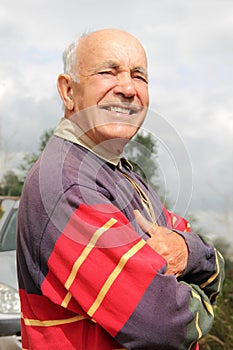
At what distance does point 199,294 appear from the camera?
219cm

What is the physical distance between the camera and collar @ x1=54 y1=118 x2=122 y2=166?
87.9 inches

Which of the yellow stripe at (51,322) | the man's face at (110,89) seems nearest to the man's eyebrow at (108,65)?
the man's face at (110,89)

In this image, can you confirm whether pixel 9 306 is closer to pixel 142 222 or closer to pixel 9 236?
pixel 9 236

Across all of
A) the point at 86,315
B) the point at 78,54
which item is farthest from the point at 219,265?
the point at 78,54

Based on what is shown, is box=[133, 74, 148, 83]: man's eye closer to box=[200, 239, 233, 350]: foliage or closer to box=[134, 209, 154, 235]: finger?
box=[134, 209, 154, 235]: finger

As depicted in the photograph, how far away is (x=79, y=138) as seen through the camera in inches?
88.2

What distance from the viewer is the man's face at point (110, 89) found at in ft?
7.36

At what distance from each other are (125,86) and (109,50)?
0.16 m

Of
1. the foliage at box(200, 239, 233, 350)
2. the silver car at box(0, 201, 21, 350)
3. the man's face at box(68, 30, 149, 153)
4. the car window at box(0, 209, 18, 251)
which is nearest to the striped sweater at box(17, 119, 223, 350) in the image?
the man's face at box(68, 30, 149, 153)

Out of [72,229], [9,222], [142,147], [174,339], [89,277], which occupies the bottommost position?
[9,222]

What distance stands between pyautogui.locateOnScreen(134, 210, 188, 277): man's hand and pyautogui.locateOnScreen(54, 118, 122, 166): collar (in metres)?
0.23

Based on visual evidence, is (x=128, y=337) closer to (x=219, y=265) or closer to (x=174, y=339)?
(x=174, y=339)

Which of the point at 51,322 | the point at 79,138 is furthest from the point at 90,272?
the point at 79,138

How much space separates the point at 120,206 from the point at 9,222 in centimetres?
477
